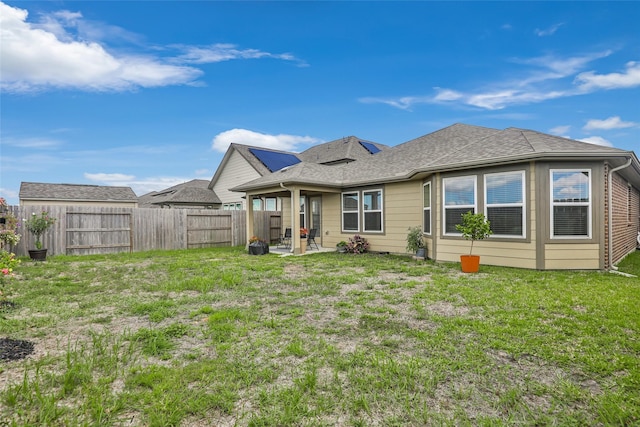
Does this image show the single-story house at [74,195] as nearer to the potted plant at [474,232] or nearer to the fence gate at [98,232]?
the fence gate at [98,232]

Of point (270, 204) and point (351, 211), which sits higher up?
point (270, 204)

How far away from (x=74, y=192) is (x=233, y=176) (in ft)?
36.6

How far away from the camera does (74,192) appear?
21906 mm

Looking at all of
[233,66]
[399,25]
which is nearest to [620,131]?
[399,25]

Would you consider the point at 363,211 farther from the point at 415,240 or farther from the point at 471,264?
the point at 471,264

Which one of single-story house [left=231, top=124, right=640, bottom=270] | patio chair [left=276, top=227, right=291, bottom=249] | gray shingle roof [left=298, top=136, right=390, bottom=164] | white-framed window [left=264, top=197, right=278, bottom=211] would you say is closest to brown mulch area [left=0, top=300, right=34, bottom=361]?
single-story house [left=231, top=124, right=640, bottom=270]

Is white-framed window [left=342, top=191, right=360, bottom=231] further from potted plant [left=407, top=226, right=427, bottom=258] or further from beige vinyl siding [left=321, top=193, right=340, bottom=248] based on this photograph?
potted plant [left=407, top=226, right=427, bottom=258]

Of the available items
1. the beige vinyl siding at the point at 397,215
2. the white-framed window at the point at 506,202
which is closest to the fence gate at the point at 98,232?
the beige vinyl siding at the point at 397,215

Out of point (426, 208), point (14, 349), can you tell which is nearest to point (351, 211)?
point (426, 208)

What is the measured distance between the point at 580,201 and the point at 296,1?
31.1ft

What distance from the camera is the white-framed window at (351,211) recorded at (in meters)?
12.0

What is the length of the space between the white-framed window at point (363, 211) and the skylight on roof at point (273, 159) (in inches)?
315

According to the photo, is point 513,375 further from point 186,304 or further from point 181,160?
point 181,160

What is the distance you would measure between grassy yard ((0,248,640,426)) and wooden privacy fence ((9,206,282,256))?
611cm
